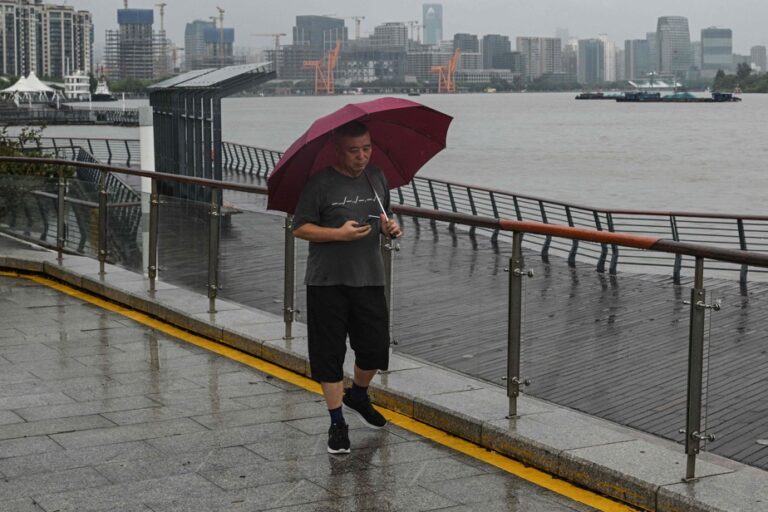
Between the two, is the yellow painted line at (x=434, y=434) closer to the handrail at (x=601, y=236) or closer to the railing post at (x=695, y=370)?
the railing post at (x=695, y=370)

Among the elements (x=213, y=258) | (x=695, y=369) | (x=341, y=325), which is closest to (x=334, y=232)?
(x=341, y=325)

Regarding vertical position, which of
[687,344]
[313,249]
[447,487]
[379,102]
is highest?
[379,102]

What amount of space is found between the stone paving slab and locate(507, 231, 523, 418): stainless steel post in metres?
0.13

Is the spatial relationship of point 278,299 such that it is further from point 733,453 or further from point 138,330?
point 733,453

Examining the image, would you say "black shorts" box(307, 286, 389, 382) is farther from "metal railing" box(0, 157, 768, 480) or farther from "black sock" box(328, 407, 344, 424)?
"metal railing" box(0, 157, 768, 480)

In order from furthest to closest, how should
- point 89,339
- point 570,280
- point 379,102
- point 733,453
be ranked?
point 89,339, point 570,280, point 379,102, point 733,453

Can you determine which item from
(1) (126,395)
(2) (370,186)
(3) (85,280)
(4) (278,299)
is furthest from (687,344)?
(3) (85,280)

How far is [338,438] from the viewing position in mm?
6594

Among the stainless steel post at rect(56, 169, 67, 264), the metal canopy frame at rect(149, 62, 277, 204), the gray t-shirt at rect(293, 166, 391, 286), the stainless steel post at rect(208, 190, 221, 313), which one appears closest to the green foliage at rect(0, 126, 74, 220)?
the stainless steel post at rect(56, 169, 67, 264)

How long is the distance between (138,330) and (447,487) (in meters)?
4.76

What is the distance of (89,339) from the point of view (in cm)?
980

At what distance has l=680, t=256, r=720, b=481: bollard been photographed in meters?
5.89

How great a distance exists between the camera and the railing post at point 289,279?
30.8 ft

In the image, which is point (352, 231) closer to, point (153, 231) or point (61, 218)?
point (153, 231)
